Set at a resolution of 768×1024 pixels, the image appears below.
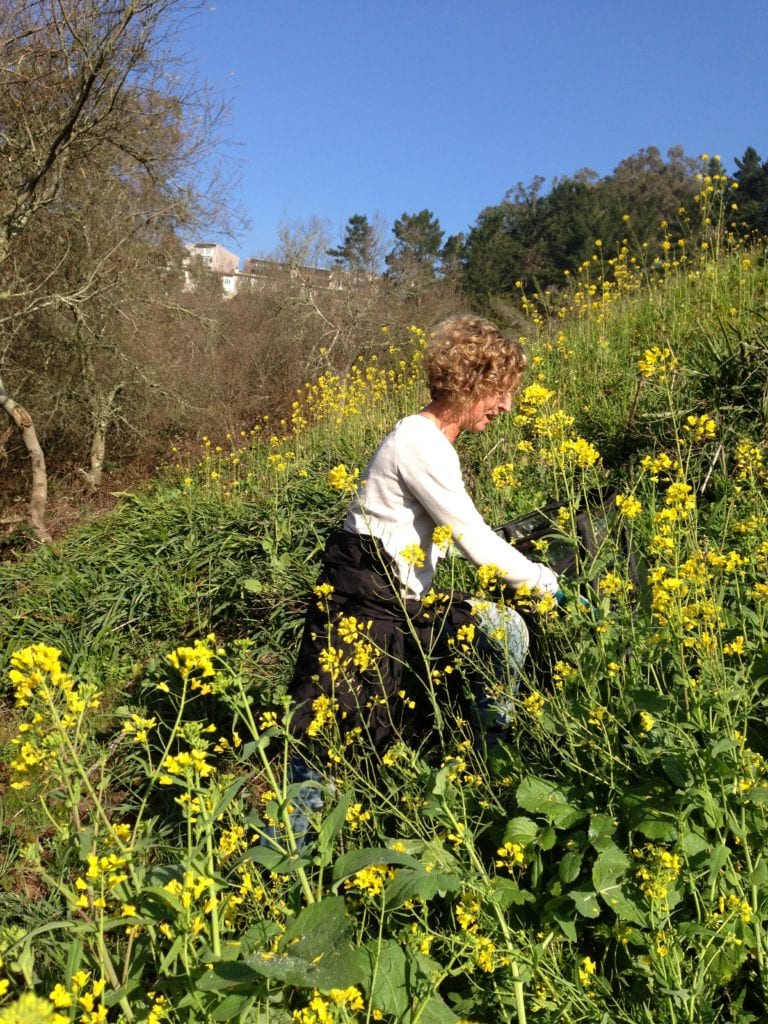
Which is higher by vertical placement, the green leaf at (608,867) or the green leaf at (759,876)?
the green leaf at (759,876)

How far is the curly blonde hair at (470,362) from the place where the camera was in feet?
8.68

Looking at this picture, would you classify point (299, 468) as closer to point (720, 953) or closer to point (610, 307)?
point (610, 307)

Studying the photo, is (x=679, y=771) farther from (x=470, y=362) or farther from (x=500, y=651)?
(x=470, y=362)

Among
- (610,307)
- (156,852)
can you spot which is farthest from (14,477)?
(156,852)

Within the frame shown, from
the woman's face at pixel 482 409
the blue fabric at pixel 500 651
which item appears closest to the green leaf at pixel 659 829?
the blue fabric at pixel 500 651

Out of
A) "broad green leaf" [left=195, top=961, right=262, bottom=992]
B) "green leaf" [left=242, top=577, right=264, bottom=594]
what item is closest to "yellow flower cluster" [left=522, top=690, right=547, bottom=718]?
"broad green leaf" [left=195, top=961, right=262, bottom=992]

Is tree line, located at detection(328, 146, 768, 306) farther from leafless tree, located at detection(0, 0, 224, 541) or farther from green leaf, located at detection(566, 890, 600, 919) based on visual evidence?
green leaf, located at detection(566, 890, 600, 919)

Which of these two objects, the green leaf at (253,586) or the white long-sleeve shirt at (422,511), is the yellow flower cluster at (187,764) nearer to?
the white long-sleeve shirt at (422,511)

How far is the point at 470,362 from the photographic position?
2.64m

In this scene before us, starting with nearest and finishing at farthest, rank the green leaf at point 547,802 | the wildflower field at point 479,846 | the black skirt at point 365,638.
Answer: the wildflower field at point 479,846 < the green leaf at point 547,802 < the black skirt at point 365,638

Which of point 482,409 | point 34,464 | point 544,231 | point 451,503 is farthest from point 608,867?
point 544,231

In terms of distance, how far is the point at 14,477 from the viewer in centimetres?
1017

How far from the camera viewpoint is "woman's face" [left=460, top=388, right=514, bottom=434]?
8.83 ft

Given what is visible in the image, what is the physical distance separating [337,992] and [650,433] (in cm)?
353
